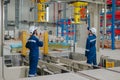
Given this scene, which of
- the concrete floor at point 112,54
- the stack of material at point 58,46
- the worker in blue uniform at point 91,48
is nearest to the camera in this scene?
the worker in blue uniform at point 91,48

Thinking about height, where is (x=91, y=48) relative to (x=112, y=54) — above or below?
above

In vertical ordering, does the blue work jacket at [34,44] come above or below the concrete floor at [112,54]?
above

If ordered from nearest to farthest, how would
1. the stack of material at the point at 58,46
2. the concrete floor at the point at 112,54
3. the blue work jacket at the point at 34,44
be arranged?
the blue work jacket at the point at 34,44, the concrete floor at the point at 112,54, the stack of material at the point at 58,46

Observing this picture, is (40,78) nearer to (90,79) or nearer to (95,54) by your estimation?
(90,79)

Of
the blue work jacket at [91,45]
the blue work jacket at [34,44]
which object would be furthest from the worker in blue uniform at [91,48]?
the blue work jacket at [34,44]

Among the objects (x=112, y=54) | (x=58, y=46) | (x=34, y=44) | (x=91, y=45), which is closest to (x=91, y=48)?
(x=91, y=45)

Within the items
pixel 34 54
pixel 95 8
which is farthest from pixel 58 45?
pixel 34 54

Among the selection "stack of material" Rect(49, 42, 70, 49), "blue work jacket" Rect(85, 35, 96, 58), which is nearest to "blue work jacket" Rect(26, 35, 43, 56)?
"blue work jacket" Rect(85, 35, 96, 58)

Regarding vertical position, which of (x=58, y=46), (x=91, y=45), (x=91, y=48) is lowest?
(x=58, y=46)

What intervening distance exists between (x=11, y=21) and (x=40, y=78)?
2233 cm

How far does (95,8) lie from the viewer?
23.3ft

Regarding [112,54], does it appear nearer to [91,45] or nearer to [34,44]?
[91,45]

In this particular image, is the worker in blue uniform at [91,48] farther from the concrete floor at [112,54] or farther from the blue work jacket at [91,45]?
the concrete floor at [112,54]

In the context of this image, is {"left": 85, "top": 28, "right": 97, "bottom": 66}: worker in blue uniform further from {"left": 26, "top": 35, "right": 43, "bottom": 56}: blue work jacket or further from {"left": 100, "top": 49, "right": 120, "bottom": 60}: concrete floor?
{"left": 26, "top": 35, "right": 43, "bottom": 56}: blue work jacket
